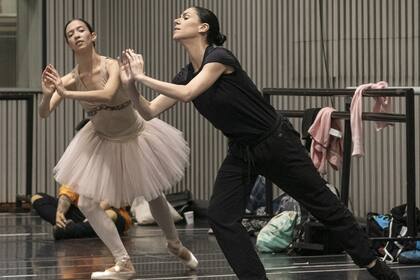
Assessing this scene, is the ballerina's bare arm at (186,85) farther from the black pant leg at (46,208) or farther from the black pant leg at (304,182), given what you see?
the black pant leg at (46,208)

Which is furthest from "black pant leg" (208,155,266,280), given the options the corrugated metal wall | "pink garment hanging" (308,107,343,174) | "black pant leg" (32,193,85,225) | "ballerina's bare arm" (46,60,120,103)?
"black pant leg" (32,193,85,225)

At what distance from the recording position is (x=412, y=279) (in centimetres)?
627

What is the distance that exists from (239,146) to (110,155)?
1.64 m

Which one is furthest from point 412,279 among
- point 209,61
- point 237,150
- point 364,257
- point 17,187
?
point 17,187

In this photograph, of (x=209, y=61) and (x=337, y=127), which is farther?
(x=337, y=127)

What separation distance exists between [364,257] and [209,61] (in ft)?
4.30

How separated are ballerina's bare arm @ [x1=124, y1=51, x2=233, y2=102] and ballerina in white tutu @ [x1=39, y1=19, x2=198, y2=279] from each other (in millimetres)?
1446

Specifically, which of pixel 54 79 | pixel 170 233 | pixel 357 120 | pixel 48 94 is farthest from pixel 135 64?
pixel 357 120

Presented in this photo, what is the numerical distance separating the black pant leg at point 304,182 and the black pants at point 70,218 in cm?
411

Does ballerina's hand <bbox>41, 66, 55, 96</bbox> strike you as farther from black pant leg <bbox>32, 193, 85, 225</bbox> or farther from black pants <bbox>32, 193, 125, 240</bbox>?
black pant leg <bbox>32, 193, 85, 225</bbox>

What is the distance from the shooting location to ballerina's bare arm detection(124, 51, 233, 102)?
5.03 m

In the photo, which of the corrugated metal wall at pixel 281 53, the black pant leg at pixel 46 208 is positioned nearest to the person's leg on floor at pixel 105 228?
the corrugated metal wall at pixel 281 53

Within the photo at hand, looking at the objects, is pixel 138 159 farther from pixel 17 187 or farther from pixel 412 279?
pixel 17 187

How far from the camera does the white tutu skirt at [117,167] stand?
667cm
